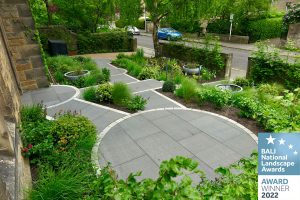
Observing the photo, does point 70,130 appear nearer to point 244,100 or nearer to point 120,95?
point 120,95

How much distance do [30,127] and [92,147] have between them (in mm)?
1431

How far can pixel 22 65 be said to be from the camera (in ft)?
28.2

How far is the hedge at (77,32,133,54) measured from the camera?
19.5 metres

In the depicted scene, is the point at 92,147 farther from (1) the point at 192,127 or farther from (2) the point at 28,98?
(2) the point at 28,98

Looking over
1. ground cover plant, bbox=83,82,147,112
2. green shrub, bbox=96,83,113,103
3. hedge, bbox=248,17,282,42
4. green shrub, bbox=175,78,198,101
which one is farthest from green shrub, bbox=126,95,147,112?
hedge, bbox=248,17,282,42

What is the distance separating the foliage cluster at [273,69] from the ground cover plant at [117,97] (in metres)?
6.54

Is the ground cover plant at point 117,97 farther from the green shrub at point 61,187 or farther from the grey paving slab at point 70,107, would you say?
the green shrub at point 61,187

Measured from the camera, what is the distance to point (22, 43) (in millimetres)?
8398

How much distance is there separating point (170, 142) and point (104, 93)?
10.1 ft

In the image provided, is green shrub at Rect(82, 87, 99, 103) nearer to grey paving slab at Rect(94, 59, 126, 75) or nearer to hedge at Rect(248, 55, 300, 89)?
grey paving slab at Rect(94, 59, 126, 75)

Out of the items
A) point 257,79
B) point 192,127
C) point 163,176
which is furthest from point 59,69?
point 163,176

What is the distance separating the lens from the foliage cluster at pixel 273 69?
1019 centimetres

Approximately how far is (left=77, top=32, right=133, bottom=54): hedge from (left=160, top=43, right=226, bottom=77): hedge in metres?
4.70

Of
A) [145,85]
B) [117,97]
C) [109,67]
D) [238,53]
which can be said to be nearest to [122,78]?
[145,85]
